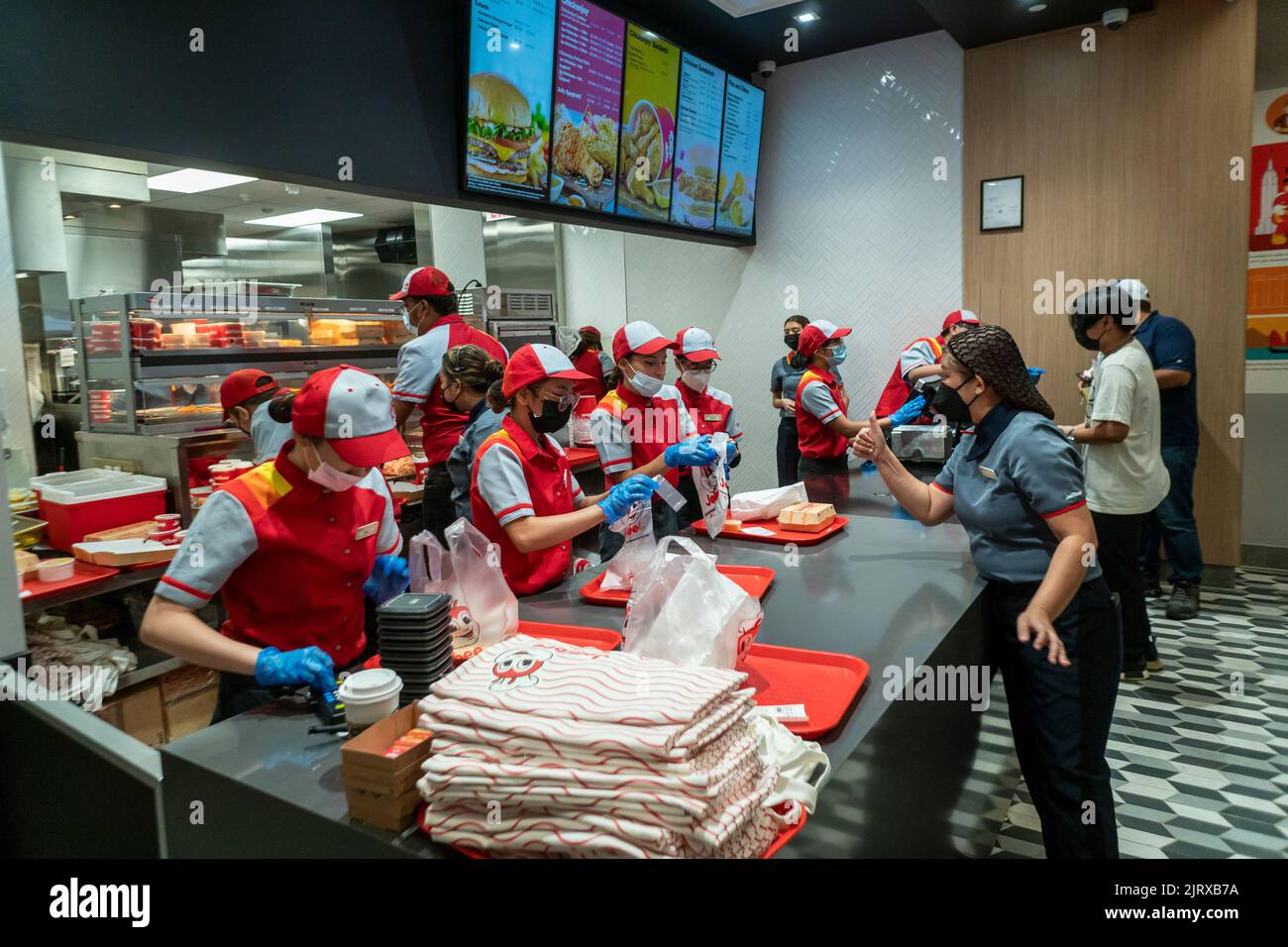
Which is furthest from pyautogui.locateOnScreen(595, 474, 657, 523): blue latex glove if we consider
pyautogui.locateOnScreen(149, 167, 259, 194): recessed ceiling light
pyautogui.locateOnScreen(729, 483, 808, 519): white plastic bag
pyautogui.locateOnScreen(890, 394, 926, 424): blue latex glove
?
pyautogui.locateOnScreen(149, 167, 259, 194): recessed ceiling light

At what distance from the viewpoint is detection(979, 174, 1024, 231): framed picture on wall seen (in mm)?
6027

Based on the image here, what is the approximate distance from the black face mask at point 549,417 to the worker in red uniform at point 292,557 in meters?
0.66

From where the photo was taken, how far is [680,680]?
1256 mm

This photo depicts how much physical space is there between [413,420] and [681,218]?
2.47 meters

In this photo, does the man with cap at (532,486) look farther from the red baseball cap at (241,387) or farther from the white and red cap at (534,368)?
the red baseball cap at (241,387)

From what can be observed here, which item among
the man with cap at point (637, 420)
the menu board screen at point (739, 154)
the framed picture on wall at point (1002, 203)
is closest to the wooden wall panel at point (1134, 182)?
the framed picture on wall at point (1002, 203)

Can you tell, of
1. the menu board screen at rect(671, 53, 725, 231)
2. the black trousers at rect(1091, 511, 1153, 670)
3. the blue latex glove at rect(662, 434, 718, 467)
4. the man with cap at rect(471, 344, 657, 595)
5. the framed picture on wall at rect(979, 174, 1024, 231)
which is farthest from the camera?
the framed picture on wall at rect(979, 174, 1024, 231)

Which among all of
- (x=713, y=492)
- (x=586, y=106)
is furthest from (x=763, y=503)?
(x=586, y=106)

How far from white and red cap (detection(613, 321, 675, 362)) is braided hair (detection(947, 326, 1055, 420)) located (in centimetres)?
155

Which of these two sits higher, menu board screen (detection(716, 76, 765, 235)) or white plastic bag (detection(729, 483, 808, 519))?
menu board screen (detection(716, 76, 765, 235))

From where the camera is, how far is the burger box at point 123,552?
10.8 feet

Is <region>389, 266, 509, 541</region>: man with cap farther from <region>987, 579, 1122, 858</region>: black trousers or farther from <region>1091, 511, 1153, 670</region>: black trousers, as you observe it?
<region>1091, 511, 1153, 670</region>: black trousers

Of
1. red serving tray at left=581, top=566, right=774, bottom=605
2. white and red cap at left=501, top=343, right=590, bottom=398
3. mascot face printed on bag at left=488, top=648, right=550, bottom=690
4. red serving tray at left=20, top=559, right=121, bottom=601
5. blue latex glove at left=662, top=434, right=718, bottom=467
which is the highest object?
white and red cap at left=501, top=343, right=590, bottom=398

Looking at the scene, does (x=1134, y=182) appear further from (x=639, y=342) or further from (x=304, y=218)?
(x=304, y=218)
